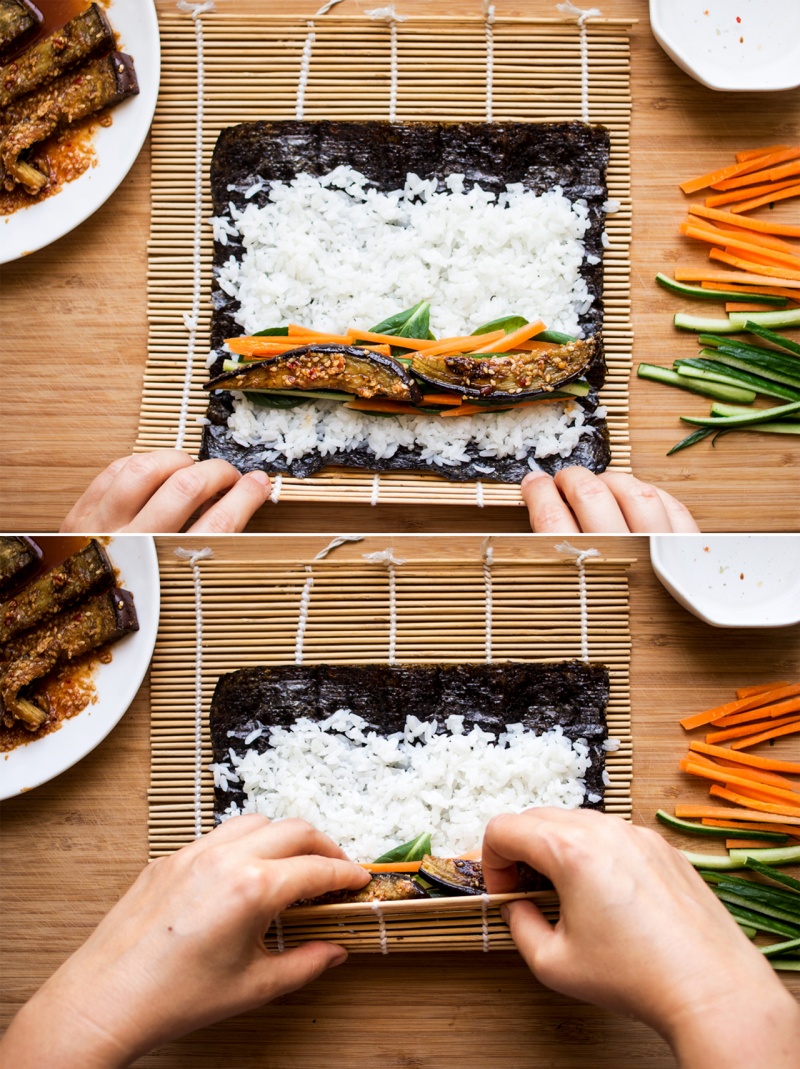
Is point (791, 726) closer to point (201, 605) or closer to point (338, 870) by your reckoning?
point (338, 870)

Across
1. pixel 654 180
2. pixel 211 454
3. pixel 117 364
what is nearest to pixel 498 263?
pixel 654 180

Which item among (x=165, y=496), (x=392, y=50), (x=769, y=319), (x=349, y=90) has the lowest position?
(x=165, y=496)

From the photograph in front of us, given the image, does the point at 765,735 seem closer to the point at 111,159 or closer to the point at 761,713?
the point at 761,713

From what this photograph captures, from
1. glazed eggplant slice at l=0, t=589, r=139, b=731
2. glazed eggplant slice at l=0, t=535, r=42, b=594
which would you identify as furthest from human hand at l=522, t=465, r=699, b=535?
glazed eggplant slice at l=0, t=535, r=42, b=594

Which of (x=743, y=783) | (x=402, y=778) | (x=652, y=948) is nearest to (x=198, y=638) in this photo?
(x=402, y=778)

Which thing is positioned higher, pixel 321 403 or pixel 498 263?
pixel 498 263

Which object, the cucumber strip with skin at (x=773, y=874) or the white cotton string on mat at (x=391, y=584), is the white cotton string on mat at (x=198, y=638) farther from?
the cucumber strip with skin at (x=773, y=874)

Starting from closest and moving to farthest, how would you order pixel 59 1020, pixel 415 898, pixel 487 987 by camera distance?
pixel 59 1020, pixel 415 898, pixel 487 987
